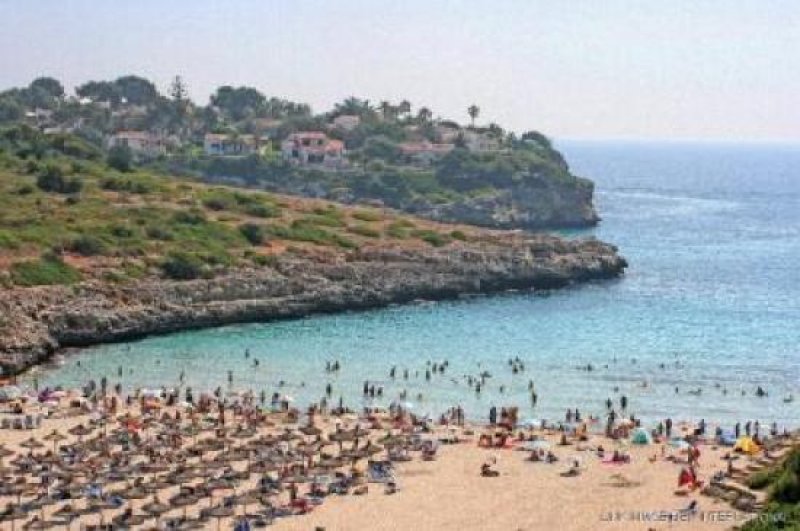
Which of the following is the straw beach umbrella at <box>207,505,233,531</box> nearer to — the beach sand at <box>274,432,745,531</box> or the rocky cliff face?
the beach sand at <box>274,432,745,531</box>

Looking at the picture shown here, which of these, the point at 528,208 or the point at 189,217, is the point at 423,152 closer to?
the point at 528,208

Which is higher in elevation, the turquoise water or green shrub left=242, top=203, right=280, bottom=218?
green shrub left=242, top=203, right=280, bottom=218

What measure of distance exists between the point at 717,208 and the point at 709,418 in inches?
5084

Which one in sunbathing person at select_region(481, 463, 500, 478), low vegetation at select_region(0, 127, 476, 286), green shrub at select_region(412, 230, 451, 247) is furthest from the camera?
green shrub at select_region(412, 230, 451, 247)

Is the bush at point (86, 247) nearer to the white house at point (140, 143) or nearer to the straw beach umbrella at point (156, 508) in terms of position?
the straw beach umbrella at point (156, 508)

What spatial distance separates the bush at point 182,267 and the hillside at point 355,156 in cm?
3743

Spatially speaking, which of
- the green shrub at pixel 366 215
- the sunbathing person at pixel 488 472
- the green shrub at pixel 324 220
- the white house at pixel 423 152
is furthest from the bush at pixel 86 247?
the white house at pixel 423 152

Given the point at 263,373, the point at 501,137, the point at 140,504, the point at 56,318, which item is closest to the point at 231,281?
the point at 56,318

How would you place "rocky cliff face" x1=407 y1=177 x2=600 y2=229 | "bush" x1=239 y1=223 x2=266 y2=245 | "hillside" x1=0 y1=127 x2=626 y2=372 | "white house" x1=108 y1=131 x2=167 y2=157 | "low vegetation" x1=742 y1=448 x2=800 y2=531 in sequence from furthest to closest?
1. "white house" x1=108 y1=131 x2=167 y2=157
2. "rocky cliff face" x1=407 y1=177 x2=600 y2=229
3. "bush" x1=239 y1=223 x2=266 y2=245
4. "hillside" x1=0 y1=127 x2=626 y2=372
5. "low vegetation" x1=742 y1=448 x2=800 y2=531

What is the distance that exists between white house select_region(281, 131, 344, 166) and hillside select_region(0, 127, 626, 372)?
4777 centimetres

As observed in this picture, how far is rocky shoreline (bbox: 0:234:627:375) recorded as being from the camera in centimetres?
6712

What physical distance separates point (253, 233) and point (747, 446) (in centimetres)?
5241

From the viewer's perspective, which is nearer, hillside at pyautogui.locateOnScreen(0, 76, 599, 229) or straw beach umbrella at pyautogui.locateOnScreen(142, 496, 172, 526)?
straw beach umbrella at pyautogui.locateOnScreen(142, 496, 172, 526)

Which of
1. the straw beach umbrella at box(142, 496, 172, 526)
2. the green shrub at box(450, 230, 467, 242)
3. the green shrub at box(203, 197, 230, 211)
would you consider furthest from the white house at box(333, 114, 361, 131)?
the straw beach umbrella at box(142, 496, 172, 526)
